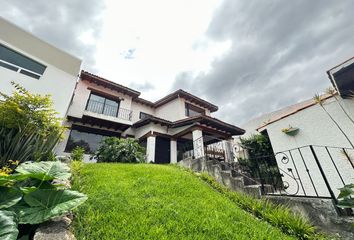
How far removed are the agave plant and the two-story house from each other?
5.33 metres

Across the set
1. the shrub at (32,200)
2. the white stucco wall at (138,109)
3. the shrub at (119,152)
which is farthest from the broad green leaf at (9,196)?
the white stucco wall at (138,109)

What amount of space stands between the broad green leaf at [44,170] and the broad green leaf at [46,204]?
0.26 metres

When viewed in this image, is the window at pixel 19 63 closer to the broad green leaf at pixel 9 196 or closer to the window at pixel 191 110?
the broad green leaf at pixel 9 196

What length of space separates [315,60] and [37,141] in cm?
1389

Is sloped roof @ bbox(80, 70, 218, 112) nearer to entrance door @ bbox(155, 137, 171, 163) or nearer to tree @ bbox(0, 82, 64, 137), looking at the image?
entrance door @ bbox(155, 137, 171, 163)

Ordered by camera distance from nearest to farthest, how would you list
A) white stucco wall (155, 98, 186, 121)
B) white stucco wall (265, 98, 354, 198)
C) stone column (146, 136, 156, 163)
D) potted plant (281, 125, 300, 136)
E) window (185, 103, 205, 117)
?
white stucco wall (265, 98, 354, 198)
potted plant (281, 125, 300, 136)
stone column (146, 136, 156, 163)
white stucco wall (155, 98, 186, 121)
window (185, 103, 205, 117)

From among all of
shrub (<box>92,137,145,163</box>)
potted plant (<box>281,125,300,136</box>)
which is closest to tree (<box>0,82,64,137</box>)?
shrub (<box>92,137,145,163</box>)

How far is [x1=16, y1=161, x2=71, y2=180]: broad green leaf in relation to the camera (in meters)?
2.30

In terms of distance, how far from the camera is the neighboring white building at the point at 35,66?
8172 mm

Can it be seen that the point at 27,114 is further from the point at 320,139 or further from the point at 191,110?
the point at 191,110

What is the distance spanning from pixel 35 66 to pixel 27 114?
555 cm

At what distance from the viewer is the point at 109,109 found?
12.8 meters

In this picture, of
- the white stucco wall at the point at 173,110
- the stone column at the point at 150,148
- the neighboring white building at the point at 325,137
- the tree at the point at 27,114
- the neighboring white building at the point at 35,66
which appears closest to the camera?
the neighboring white building at the point at 325,137

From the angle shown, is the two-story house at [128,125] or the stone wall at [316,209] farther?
the two-story house at [128,125]
